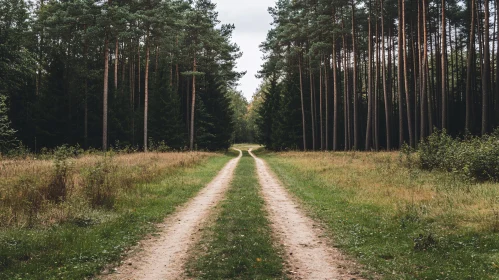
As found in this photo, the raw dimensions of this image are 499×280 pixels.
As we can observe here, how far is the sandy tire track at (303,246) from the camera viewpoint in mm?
5125

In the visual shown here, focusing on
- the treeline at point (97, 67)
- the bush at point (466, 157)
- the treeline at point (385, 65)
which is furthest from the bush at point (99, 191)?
the treeline at point (385, 65)

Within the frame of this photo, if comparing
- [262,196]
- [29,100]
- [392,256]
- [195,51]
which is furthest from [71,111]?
[392,256]

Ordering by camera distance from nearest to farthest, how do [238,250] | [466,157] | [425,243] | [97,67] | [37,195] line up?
[238,250], [425,243], [37,195], [466,157], [97,67]

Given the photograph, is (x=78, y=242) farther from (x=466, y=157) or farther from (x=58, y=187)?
(x=466, y=157)

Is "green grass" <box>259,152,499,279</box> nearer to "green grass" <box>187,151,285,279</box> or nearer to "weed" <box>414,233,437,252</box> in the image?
Result: "weed" <box>414,233,437,252</box>

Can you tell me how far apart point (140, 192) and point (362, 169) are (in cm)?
1264

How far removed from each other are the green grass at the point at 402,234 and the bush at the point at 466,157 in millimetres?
1290

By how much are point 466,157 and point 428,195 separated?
4.71 meters

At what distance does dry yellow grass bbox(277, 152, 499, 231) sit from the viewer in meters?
7.56

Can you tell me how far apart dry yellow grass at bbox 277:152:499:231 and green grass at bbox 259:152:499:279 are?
0.12ft

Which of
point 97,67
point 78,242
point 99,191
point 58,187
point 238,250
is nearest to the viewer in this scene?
point 238,250

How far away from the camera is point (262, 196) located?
40.0 ft

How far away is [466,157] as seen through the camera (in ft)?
43.0

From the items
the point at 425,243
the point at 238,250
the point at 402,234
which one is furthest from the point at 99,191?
the point at 425,243
